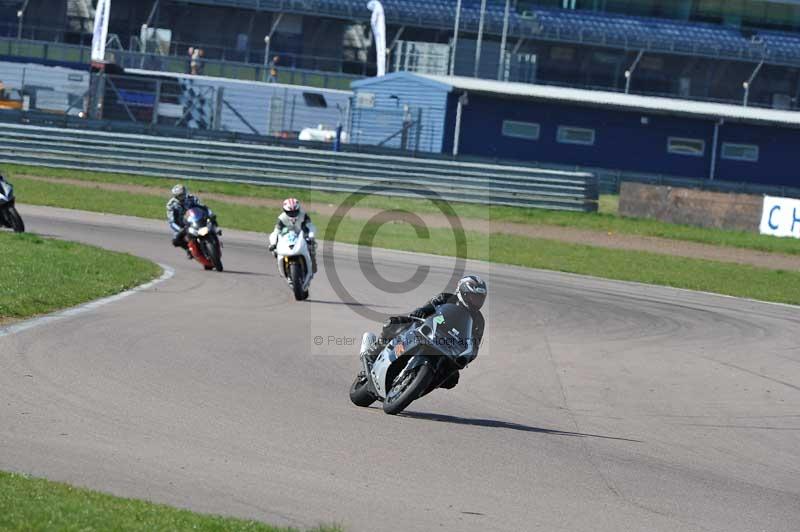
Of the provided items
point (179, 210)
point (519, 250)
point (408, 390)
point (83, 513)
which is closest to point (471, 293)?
point (408, 390)

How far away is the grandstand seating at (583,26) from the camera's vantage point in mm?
53656

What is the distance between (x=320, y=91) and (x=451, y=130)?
4.97 meters

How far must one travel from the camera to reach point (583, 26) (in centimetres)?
5575

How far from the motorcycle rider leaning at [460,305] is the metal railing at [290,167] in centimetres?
2336

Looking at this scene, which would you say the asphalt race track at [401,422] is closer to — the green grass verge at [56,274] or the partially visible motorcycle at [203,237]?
the green grass verge at [56,274]

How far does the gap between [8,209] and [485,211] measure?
1540cm

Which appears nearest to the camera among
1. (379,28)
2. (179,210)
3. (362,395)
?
(362,395)

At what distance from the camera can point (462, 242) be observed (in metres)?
28.9

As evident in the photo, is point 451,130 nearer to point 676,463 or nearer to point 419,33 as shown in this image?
point 419,33

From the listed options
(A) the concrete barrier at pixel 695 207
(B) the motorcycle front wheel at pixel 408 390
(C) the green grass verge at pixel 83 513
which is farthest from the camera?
(A) the concrete barrier at pixel 695 207

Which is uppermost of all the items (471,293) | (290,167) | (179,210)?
(290,167)

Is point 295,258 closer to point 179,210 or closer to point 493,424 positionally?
point 179,210

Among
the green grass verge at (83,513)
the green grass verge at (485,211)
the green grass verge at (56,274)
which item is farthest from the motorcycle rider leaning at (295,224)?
the green grass verge at (485,211)

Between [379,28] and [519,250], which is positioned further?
[379,28]
